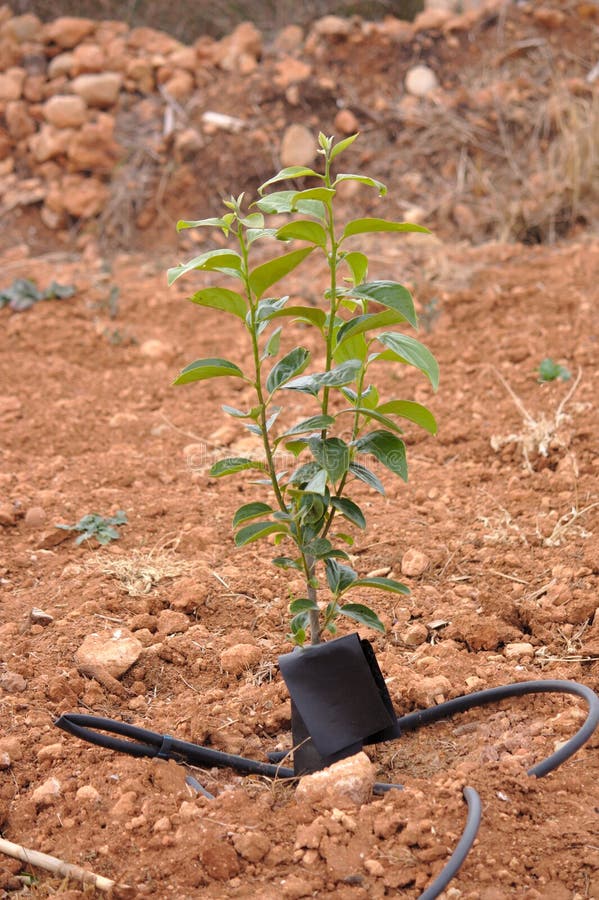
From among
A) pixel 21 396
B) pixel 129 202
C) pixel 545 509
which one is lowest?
pixel 545 509

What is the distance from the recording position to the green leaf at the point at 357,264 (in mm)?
1677

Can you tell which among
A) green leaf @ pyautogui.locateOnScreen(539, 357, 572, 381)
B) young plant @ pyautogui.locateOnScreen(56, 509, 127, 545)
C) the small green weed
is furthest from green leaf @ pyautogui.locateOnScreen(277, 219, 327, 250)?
the small green weed

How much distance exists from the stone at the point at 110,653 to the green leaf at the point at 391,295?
3.42ft

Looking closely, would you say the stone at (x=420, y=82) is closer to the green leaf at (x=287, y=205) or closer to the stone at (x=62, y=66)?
the stone at (x=62, y=66)

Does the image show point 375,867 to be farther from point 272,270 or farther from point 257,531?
point 272,270

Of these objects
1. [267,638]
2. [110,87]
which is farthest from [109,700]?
[110,87]

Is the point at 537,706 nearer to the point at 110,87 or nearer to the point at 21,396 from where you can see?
the point at 21,396

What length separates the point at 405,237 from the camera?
16.8 feet

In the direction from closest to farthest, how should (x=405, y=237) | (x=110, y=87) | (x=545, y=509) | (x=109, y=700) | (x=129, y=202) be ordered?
(x=109, y=700) → (x=545, y=509) → (x=405, y=237) → (x=129, y=202) → (x=110, y=87)

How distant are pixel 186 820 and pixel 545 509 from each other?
5.00 feet

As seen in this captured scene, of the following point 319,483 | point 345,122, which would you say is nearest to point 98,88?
point 345,122

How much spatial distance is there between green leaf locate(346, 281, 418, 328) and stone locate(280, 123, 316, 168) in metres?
4.29

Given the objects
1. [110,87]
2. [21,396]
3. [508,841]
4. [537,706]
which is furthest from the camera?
[110,87]

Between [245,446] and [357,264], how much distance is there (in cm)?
173
